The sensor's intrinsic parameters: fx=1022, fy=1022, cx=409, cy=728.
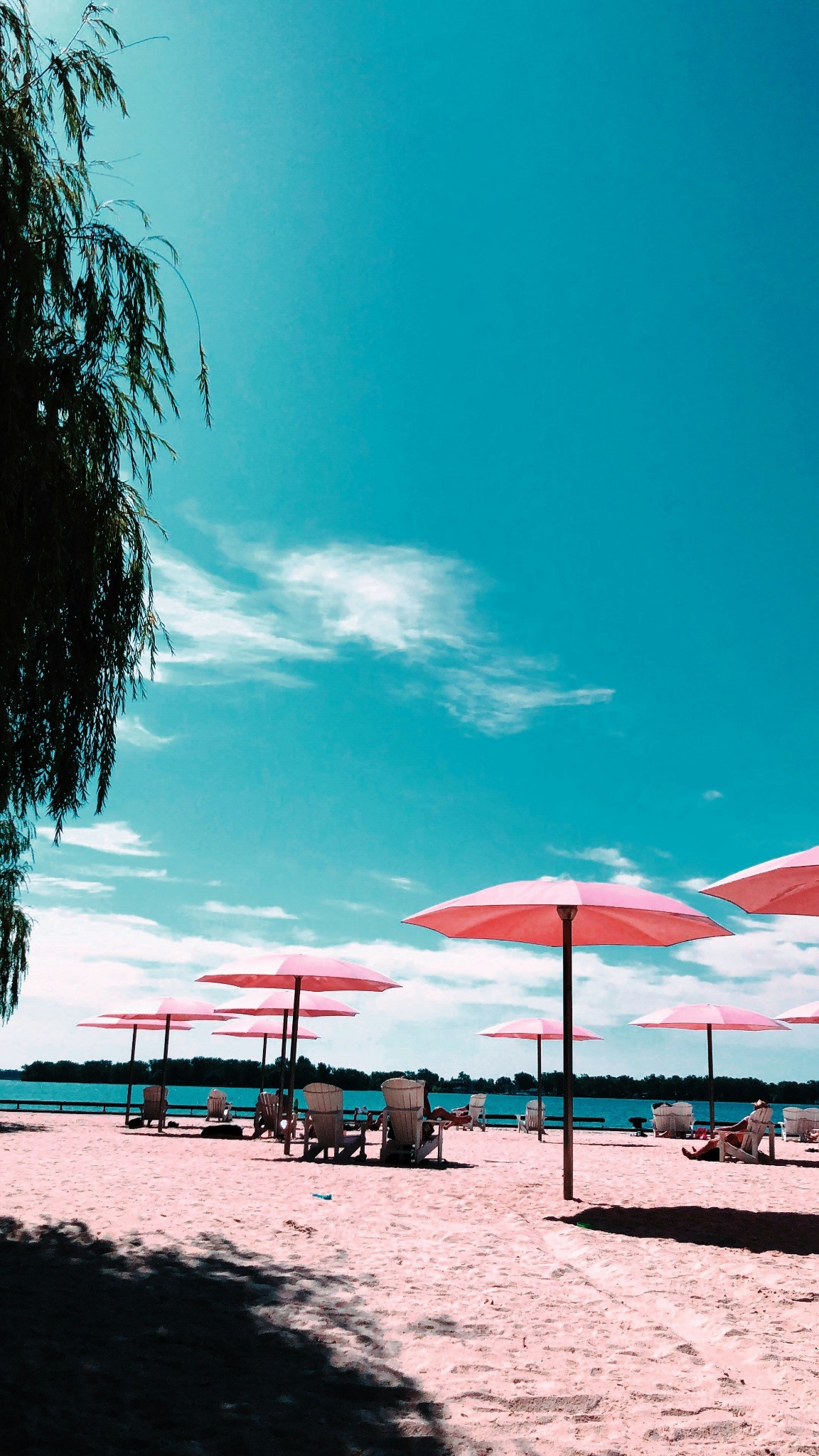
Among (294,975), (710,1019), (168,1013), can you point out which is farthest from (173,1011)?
(710,1019)

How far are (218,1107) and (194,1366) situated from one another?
17.9 metres

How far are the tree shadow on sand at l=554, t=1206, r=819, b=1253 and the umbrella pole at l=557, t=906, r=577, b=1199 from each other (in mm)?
530

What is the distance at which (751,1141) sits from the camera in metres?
14.5

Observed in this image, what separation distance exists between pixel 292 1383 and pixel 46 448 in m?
4.26

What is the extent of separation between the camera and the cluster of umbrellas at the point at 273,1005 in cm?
1316

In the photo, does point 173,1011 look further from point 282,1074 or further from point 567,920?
point 567,920

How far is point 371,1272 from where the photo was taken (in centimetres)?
573

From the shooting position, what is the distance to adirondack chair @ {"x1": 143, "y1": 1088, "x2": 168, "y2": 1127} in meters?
18.2

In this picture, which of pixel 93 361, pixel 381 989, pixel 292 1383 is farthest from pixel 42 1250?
pixel 381 989

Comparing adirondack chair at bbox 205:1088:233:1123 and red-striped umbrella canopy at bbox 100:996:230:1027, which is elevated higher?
red-striped umbrella canopy at bbox 100:996:230:1027

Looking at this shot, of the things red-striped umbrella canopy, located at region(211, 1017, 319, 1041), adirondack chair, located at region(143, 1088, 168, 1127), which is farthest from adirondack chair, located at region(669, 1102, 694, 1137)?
adirondack chair, located at region(143, 1088, 168, 1127)

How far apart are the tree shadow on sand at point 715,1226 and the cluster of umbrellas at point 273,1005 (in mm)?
5422

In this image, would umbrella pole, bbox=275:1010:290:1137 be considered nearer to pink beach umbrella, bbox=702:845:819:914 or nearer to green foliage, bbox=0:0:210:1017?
pink beach umbrella, bbox=702:845:819:914

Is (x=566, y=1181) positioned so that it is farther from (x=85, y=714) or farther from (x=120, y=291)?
(x=120, y=291)
